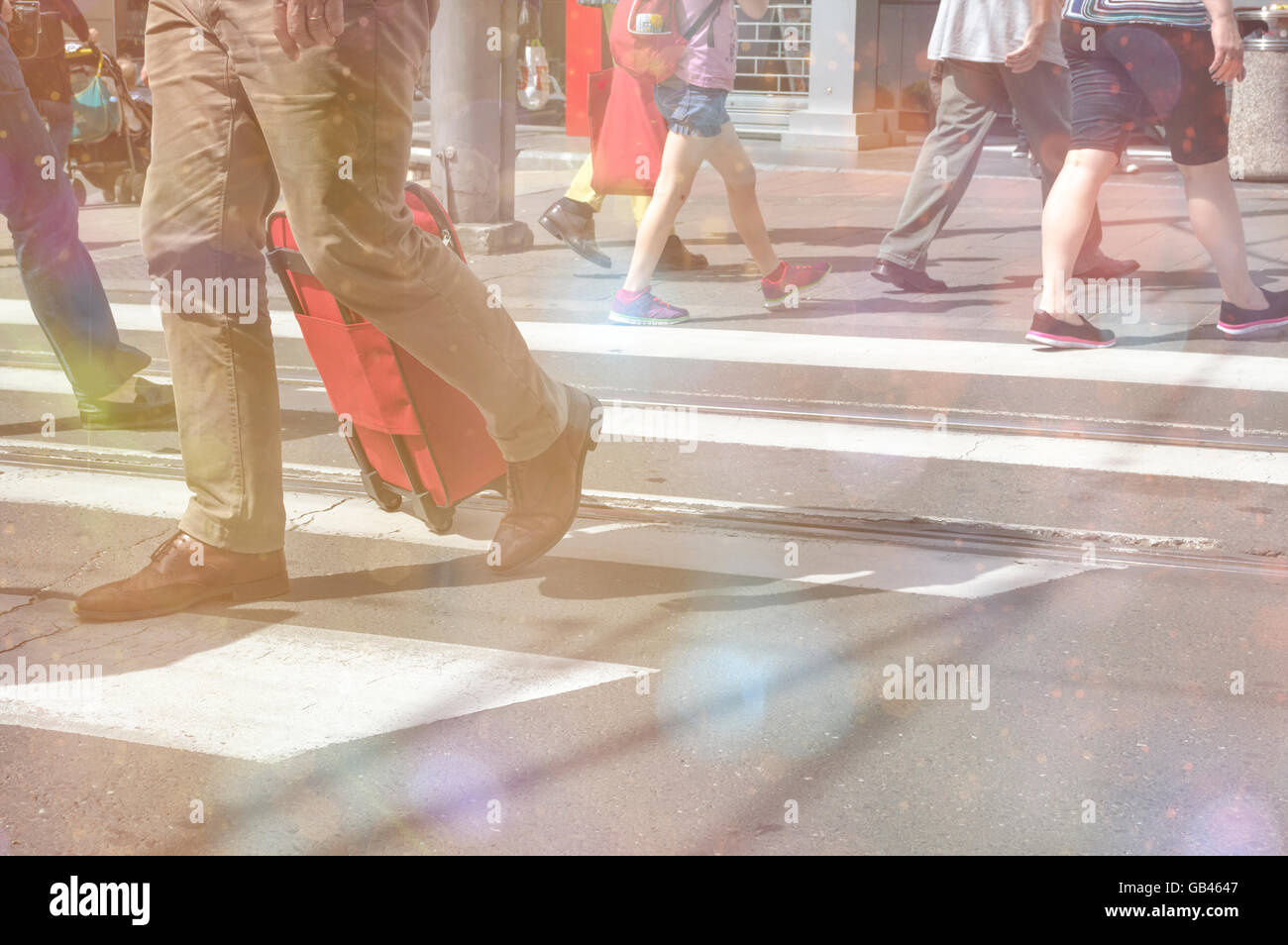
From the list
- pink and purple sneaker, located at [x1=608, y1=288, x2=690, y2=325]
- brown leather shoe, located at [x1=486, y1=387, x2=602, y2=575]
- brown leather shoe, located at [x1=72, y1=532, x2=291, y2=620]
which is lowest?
pink and purple sneaker, located at [x1=608, y1=288, x2=690, y2=325]

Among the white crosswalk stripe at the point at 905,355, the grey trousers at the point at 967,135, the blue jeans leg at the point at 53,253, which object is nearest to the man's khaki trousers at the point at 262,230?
the blue jeans leg at the point at 53,253

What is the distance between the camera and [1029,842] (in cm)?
250

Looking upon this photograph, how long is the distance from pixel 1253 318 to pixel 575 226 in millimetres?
3500

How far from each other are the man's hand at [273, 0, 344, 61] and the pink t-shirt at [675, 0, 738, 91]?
12.3 ft

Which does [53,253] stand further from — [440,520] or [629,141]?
[629,141]

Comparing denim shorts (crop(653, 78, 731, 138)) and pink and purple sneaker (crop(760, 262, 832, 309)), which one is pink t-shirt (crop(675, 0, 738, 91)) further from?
pink and purple sneaker (crop(760, 262, 832, 309))

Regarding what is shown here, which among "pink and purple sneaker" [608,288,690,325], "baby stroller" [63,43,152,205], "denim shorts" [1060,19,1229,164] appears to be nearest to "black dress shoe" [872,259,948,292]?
"pink and purple sneaker" [608,288,690,325]

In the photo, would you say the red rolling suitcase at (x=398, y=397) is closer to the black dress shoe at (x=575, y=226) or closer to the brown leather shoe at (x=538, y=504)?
the brown leather shoe at (x=538, y=504)

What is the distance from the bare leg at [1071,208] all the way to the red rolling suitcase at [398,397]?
10.4ft

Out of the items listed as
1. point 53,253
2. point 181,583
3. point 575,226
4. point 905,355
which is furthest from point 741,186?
point 181,583

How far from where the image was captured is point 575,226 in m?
8.45

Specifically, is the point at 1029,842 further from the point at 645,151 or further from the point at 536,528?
the point at 645,151

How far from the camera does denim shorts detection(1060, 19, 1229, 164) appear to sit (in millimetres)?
6031
